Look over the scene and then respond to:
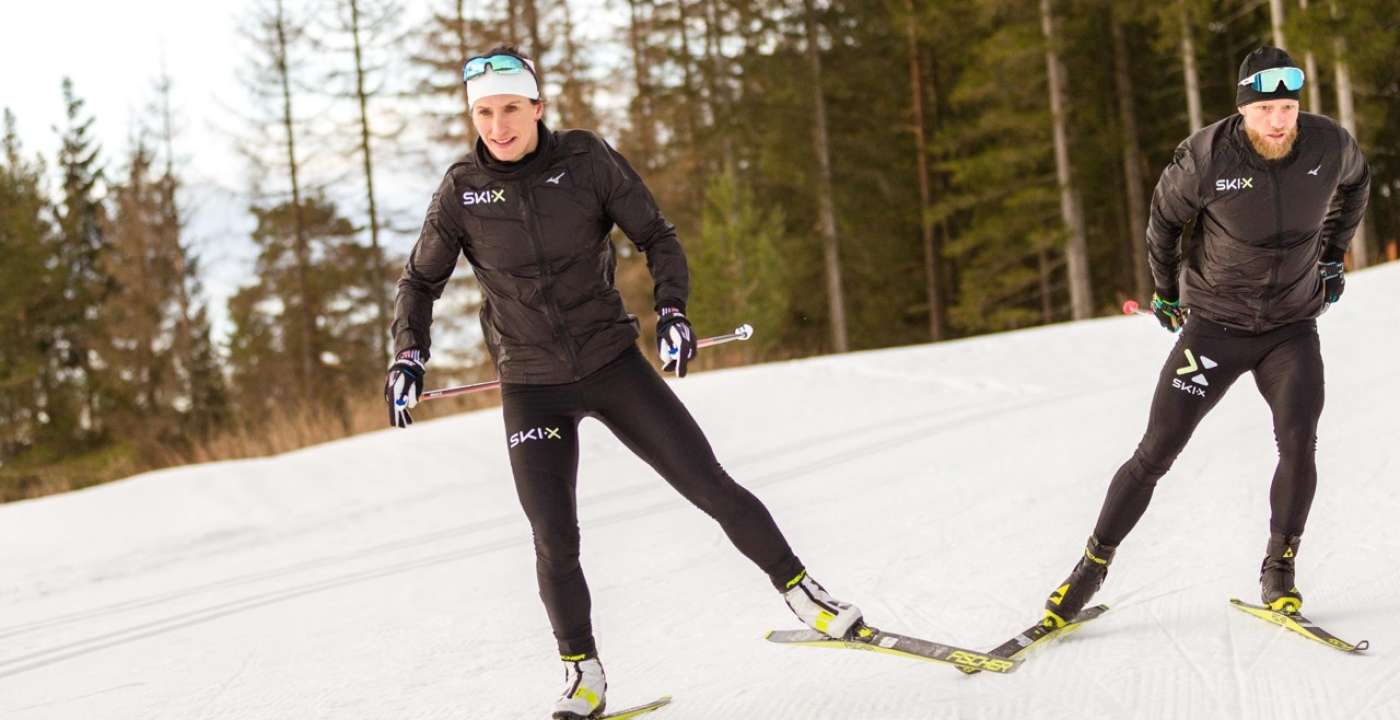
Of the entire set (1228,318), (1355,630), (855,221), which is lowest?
(1355,630)

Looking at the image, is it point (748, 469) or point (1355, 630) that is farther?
point (748, 469)

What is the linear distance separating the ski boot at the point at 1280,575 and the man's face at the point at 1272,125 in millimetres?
1398

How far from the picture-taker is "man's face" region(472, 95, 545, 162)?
355 cm

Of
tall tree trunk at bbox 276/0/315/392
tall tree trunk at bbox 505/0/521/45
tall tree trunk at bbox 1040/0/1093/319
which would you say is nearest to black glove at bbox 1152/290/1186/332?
tall tree trunk at bbox 1040/0/1093/319

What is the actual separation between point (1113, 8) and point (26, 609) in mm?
24516

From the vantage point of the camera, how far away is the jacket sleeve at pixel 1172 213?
161 inches

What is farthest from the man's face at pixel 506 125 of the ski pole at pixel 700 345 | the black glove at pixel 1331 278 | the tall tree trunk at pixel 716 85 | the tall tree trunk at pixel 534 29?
the tall tree trunk at pixel 716 85

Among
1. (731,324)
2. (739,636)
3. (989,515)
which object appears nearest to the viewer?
(739,636)

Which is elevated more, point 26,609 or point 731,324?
point 731,324

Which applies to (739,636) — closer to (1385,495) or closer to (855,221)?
(1385,495)

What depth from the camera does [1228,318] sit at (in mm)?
4133

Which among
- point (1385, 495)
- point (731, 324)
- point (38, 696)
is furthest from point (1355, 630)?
point (731, 324)

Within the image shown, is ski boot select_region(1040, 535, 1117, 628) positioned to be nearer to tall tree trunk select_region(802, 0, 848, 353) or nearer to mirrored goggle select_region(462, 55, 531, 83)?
mirrored goggle select_region(462, 55, 531, 83)

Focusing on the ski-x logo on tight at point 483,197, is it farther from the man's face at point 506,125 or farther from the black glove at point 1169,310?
the black glove at point 1169,310
